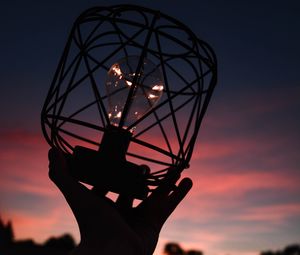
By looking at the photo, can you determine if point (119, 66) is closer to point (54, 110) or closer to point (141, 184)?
point (54, 110)

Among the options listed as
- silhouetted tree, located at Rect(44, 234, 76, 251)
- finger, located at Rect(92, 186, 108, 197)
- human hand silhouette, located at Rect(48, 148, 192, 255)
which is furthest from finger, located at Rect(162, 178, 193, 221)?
silhouetted tree, located at Rect(44, 234, 76, 251)

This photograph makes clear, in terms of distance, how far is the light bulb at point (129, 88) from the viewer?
148 cm

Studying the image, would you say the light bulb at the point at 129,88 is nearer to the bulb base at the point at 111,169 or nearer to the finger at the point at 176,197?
the bulb base at the point at 111,169

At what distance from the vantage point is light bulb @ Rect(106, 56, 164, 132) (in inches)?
58.2

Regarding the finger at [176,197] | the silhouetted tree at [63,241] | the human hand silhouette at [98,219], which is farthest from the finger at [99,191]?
the silhouetted tree at [63,241]

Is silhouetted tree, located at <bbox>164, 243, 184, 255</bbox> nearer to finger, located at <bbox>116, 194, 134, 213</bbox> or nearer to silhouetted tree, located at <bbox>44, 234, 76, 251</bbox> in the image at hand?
silhouetted tree, located at <bbox>44, 234, 76, 251</bbox>

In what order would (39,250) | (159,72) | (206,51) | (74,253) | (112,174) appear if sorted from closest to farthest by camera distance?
(74,253)
(112,174)
(206,51)
(159,72)
(39,250)

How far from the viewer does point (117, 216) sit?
1162 millimetres

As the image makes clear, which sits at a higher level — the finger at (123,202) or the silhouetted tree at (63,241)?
the silhouetted tree at (63,241)

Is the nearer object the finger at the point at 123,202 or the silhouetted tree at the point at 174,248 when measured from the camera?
the finger at the point at 123,202

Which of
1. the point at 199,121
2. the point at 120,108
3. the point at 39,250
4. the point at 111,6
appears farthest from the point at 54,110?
the point at 39,250

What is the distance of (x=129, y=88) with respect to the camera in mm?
1496

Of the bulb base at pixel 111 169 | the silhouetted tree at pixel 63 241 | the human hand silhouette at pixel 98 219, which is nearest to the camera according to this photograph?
the human hand silhouette at pixel 98 219

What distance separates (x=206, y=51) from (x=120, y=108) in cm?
37
